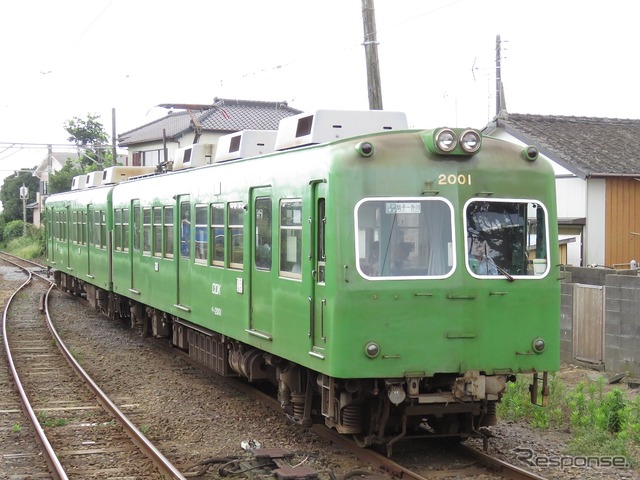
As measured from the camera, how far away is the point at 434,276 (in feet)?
23.5

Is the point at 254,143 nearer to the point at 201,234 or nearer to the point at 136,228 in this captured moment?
the point at 201,234

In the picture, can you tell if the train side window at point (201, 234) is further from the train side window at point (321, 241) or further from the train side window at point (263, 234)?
the train side window at point (321, 241)

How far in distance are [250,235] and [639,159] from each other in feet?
39.7

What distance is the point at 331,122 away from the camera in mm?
8492

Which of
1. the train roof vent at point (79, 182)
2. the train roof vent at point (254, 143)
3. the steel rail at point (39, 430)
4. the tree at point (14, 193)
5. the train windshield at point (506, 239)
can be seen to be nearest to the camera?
the train windshield at point (506, 239)

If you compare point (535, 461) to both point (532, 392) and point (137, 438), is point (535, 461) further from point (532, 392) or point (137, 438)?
point (137, 438)

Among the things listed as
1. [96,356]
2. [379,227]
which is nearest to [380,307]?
[379,227]

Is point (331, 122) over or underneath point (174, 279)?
over

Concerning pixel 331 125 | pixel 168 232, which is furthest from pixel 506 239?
pixel 168 232

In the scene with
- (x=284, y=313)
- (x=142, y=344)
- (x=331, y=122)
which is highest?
(x=331, y=122)

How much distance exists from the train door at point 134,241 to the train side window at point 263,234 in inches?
236

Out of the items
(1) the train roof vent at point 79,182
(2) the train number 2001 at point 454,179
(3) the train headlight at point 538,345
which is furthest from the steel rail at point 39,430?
(1) the train roof vent at point 79,182

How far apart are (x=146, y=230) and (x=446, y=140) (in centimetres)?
785

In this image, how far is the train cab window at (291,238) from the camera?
7809 millimetres
